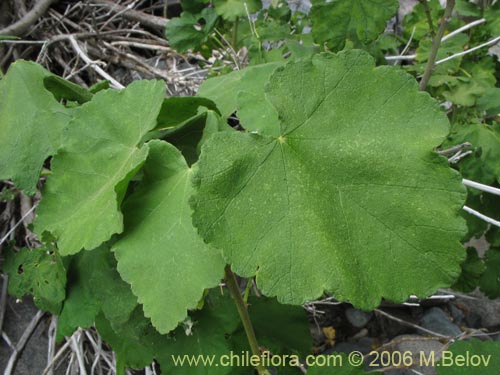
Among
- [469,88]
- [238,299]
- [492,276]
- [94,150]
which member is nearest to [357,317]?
[492,276]

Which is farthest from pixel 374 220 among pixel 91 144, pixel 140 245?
pixel 91 144

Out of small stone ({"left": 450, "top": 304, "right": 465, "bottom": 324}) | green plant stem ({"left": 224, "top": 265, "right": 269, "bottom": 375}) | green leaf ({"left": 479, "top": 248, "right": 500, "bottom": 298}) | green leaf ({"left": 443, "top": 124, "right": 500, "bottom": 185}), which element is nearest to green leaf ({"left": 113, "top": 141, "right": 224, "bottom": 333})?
green plant stem ({"left": 224, "top": 265, "right": 269, "bottom": 375})

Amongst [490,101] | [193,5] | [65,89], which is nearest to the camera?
[65,89]

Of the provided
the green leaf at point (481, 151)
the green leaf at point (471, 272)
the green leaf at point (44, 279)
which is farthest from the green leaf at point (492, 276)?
the green leaf at point (44, 279)

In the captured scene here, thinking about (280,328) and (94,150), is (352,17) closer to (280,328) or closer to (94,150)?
(94,150)

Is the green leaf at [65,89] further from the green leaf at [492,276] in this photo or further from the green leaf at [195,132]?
the green leaf at [492,276]

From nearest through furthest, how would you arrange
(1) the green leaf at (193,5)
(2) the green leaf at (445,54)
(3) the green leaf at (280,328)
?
1. (3) the green leaf at (280,328)
2. (2) the green leaf at (445,54)
3. (1) the green leaf at (193,5)
